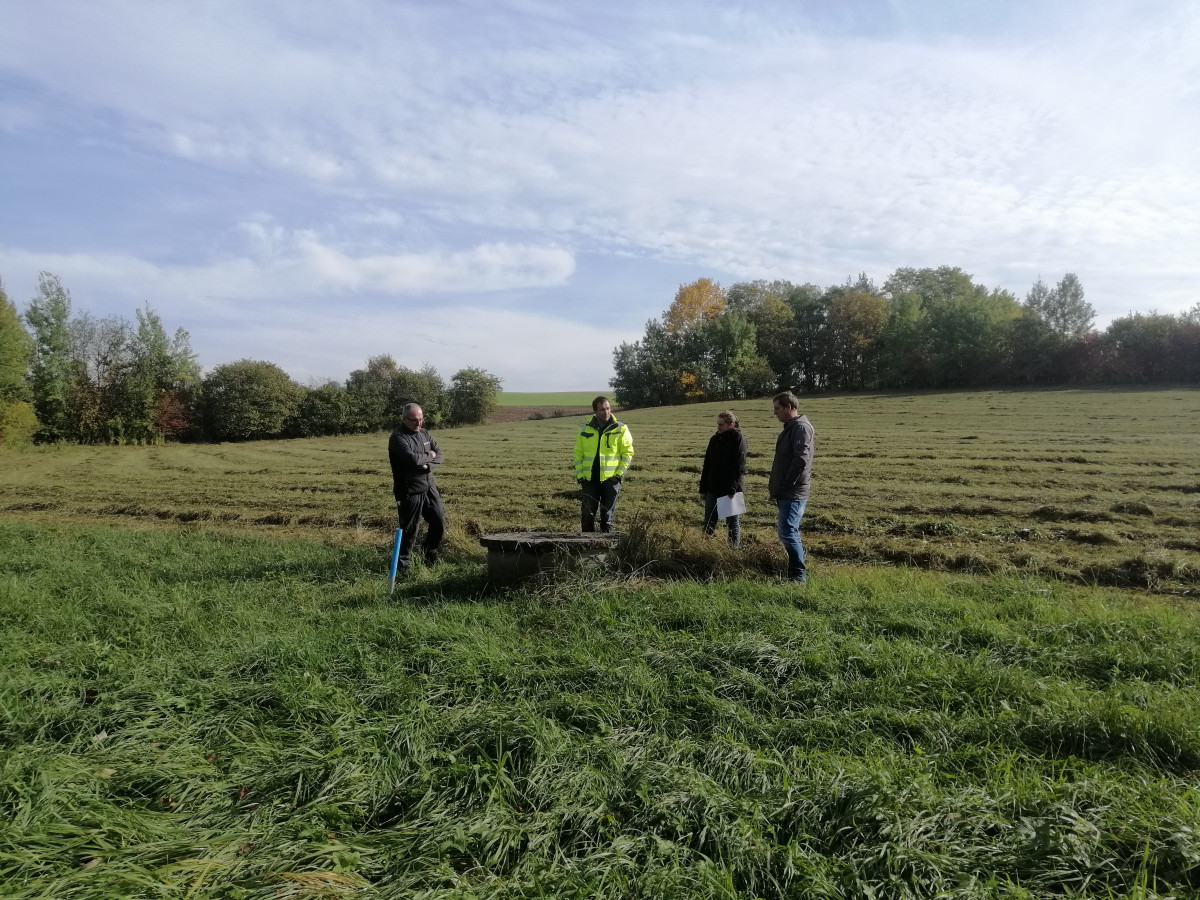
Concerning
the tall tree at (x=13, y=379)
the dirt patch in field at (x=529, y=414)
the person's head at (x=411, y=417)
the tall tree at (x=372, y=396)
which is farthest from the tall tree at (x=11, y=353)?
the person's head at (x=411, y=417)

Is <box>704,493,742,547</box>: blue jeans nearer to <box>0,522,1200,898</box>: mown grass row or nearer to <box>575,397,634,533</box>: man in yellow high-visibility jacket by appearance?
<box>575,397,634,533</box>: man in yellow high-visibility jacket

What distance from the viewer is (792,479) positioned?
297 inches

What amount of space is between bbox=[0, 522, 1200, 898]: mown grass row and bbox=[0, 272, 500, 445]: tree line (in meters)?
42.6

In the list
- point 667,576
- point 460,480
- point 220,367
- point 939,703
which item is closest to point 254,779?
point 939,703

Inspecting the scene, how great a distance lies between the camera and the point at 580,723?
158 inches

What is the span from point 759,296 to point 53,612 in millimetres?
76714

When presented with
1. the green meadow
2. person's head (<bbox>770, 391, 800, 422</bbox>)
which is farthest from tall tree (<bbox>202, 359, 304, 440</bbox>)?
person's head (<bbox>770, 391, 800, 422</bbox>)

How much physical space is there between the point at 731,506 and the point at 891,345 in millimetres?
56006

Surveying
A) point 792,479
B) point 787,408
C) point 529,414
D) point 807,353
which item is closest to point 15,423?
point 529,414

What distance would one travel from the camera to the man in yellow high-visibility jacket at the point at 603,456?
9133 millimetres

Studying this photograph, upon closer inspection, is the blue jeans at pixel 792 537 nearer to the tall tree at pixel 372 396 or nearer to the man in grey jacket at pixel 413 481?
the man in grey jacket at pixel 413 481

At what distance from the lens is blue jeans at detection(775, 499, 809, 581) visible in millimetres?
7270

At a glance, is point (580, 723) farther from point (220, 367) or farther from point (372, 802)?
point (220, 367)

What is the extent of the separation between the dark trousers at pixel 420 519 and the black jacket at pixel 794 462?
410cm
